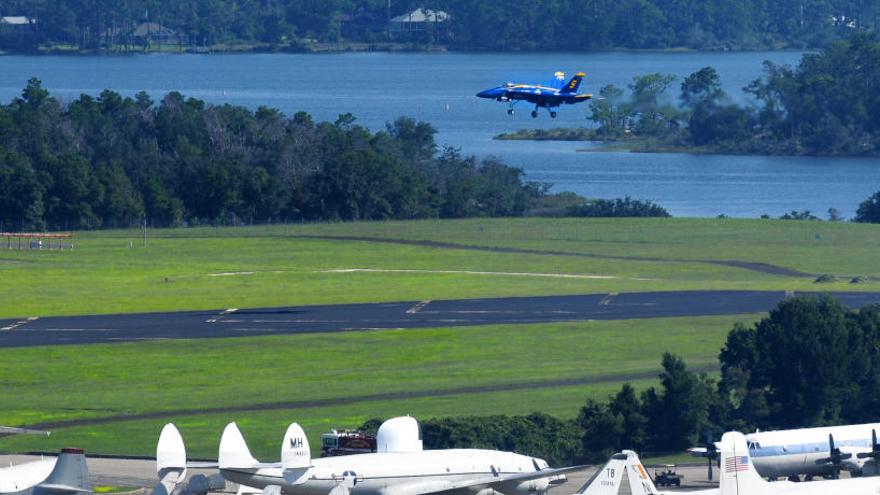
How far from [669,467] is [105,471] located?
25.3 metres

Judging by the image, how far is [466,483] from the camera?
71062mm

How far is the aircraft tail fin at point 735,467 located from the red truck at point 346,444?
2158 cm

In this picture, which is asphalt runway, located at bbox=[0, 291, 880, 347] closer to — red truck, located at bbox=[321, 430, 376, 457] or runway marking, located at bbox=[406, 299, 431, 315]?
runway marking, located at bbox=[406, 299, 431, 315]

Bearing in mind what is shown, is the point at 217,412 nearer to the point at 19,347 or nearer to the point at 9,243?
the point at 19,347

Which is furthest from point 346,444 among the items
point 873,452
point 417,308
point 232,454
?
point 417,308

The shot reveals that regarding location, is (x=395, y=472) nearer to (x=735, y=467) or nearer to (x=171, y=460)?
(x=171, y=460)

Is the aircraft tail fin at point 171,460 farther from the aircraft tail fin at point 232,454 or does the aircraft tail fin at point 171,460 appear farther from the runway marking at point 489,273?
the runway marking at point 489,273

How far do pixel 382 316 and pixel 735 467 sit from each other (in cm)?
7594

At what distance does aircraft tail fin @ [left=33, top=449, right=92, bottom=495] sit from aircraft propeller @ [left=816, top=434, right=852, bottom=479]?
3223cm

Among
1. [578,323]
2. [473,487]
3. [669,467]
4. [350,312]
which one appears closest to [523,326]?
[578,323]

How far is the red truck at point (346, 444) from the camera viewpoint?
267 feet

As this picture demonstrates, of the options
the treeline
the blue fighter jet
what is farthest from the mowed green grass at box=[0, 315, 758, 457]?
the blue fighter jet

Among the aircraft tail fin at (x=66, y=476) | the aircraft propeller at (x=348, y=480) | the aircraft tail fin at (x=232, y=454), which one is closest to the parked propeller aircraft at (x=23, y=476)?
the aircraft tail fin at (x=66, y=476)

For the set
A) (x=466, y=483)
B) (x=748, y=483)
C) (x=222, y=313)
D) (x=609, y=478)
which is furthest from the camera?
(x=222, y=313)
